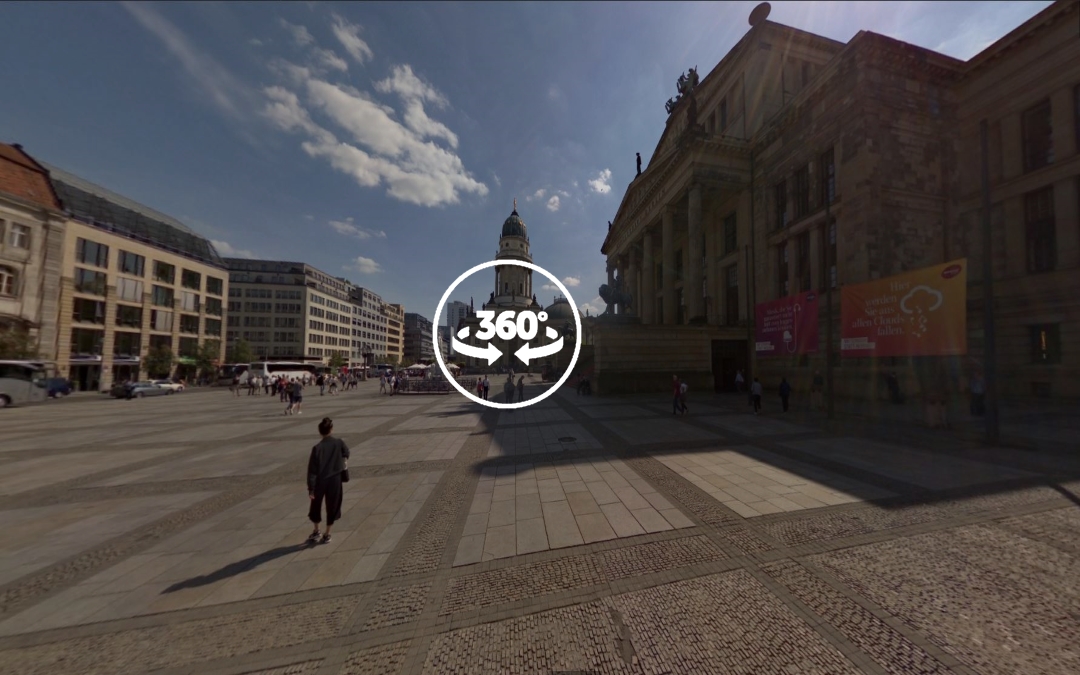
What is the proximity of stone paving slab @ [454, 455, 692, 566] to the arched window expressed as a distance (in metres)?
50.2

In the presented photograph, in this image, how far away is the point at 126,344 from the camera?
4281 centimetres

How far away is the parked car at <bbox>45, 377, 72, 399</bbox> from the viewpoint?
31987mm

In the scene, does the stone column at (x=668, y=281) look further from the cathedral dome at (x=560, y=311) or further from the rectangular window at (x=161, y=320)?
the rectangular window at (x=161, y=320)

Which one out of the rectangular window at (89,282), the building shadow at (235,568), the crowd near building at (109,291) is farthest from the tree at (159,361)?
the building shadow at (235,568)

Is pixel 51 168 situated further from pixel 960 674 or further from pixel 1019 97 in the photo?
pixel 1019 97

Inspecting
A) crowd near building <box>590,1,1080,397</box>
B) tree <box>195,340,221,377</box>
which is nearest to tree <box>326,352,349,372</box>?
tree <box>195,340,221,377</box>

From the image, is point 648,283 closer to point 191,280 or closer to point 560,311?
point 560,311

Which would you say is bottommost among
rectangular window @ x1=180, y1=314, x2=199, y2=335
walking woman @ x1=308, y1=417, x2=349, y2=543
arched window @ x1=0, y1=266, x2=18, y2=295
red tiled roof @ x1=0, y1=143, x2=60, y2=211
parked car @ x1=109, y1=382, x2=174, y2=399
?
parked car @ x1=109, y1=382, x2=174, y2=399

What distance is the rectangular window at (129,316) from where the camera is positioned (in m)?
42.2

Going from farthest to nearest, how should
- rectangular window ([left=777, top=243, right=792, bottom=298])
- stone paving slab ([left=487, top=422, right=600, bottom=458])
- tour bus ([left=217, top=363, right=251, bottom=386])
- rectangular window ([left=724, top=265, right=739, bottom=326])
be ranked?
tour bus ([left=217, top=363, right=251, bottom=386]), rectangular window ([left=724, top=265, right=739, bottom=326]), rectangular window ([left=777, top=243, right=792, bottom=298]), stone paving slab ([left=487, top=422, right=600, bottom=458])

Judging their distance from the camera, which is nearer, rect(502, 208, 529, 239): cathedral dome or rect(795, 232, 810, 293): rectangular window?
rect(795, 232, 810, 293): rectangular window

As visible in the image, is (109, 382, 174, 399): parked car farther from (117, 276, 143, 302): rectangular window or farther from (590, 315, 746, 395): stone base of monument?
(590, 315, 746, 395): stone base of monument

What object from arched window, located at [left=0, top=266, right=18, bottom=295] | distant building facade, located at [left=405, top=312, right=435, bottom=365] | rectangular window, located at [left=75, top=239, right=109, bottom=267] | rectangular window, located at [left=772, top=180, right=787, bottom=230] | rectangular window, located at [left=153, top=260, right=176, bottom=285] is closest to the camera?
rectangular window, located at [left=772, top=180, right=787, bottom=230]

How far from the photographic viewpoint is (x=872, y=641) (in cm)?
331
